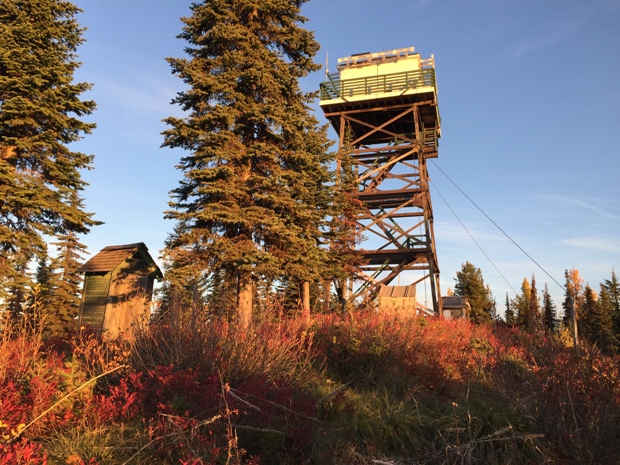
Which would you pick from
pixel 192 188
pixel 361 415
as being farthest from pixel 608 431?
pixel 192 188

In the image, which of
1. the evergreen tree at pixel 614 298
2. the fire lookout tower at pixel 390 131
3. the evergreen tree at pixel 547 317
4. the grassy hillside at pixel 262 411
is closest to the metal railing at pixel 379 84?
the fire lookout tower at pixel 390 131

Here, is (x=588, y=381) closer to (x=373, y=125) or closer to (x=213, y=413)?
(x=213, y=413)

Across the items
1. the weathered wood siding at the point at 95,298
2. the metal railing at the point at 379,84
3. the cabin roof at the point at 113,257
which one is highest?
the metal railing at the point at 379,84

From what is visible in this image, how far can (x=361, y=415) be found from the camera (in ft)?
17.9

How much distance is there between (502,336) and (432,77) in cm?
1507

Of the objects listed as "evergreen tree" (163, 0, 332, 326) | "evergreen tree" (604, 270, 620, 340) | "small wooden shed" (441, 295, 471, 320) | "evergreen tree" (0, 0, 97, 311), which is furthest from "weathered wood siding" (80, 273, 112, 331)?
"evergreen tree" (604, 270, 620, 340)

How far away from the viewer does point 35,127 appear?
1434 cm

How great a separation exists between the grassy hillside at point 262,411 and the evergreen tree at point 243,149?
6.35 m

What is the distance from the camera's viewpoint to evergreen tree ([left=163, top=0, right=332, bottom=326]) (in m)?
12.7

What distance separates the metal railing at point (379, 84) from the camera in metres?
22.8

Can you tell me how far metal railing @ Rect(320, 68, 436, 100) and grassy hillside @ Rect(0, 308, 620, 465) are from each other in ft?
62.9

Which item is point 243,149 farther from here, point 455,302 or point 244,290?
point 455,302

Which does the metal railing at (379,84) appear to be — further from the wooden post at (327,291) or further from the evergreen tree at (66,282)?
the evergreen tree at (66,282)

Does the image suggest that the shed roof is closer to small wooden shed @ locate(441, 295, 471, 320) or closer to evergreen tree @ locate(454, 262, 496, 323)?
small wooden shed @ locate(441, 295, 471, 320)
